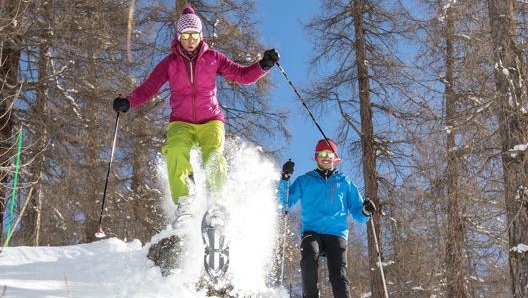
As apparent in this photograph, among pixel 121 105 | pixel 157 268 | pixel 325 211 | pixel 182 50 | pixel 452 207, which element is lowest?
pixel 157 268

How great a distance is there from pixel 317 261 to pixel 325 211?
55 cm

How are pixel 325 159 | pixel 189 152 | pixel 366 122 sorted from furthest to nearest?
1. pixel 366 122
2. pixel 325 159
3. pixel 189 152

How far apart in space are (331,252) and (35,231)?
8.19 metres

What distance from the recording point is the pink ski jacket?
5.90m

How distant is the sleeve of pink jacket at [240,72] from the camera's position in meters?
6.02

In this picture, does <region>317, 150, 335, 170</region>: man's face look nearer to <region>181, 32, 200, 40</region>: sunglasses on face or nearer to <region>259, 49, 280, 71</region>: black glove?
<region>259, 49, 280, 71</region>: black glove

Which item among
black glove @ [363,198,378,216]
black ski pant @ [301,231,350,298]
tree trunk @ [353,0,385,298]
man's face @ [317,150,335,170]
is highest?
tree trunk @ [353,0,385,298]

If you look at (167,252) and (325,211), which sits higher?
(325,211)

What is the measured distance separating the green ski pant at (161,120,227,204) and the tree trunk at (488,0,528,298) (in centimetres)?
383

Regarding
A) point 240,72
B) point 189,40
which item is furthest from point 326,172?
point 189,40

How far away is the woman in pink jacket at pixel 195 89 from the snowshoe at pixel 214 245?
0.39m

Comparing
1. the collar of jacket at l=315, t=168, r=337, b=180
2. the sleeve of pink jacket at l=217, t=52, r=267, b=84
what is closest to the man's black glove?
the collar of jacket at l=315, t=168, r=337, b=180

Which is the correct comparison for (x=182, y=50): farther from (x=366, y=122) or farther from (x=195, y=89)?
(x=366, y=122)

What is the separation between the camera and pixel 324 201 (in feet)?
20.2
